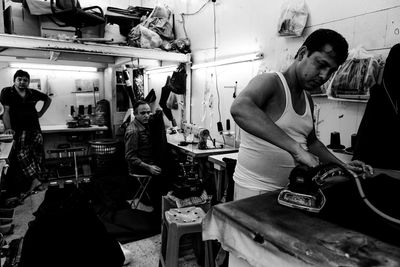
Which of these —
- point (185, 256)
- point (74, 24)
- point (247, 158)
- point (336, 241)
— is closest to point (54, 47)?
point (74, 24)

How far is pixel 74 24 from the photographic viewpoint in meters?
3.75

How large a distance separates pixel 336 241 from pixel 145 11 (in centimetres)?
484

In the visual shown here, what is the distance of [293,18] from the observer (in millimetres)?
2752

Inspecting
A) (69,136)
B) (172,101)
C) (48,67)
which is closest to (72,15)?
(172,101)

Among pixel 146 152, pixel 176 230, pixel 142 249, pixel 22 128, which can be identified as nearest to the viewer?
pixel 176 230

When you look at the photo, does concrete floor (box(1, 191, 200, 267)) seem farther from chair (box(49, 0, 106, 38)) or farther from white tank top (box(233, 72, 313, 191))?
chair (box(49, 0, 106, 38))

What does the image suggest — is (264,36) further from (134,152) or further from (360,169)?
(360,169)

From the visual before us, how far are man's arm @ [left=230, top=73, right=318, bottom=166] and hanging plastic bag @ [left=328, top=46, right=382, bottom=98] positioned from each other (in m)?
1.08

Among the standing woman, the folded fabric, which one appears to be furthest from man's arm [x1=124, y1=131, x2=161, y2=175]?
the standing woman

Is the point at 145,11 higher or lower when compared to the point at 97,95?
higher

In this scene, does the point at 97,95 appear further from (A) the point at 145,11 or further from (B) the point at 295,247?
(B) the point at 295,247

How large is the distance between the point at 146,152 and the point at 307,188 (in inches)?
99.2

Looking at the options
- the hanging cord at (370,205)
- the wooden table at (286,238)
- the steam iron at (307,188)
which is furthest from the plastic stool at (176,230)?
the hanging cord at (370,205)

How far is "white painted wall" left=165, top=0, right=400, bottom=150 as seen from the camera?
2.29m
